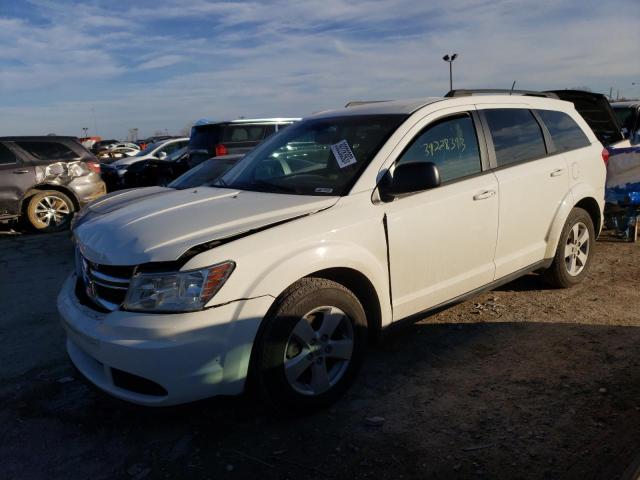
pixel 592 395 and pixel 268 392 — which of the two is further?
pixel 592 395

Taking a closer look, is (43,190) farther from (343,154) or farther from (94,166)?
(343,154)

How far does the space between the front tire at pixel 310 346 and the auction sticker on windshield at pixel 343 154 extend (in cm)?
88

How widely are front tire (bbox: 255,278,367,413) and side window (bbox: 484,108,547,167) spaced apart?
6.04 ft

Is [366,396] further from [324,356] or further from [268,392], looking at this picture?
[268,392]

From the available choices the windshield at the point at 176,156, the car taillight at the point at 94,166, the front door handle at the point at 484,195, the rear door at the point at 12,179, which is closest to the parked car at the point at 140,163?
the windshield at the point at 176,156

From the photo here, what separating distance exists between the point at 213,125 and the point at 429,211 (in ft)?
28.2

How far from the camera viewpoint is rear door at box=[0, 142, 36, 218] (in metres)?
9.18

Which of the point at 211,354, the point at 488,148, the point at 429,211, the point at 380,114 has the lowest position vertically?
the point at 211,354

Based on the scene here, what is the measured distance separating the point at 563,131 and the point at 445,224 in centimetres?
198

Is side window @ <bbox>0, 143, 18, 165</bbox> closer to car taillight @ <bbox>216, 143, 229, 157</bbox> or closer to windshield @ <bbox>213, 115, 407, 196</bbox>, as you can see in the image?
car taillight @ <bbox>216, 143, 229, 157</bbox>

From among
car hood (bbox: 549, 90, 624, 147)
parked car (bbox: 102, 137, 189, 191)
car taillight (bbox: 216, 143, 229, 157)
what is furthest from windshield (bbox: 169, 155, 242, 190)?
parked car (bbox: 102, 137, 189, 191)

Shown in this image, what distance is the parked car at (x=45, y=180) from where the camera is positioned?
9.27 metres

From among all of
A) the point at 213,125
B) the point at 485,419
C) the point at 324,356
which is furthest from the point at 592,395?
the point at 213,125

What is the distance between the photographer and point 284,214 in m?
3.04
